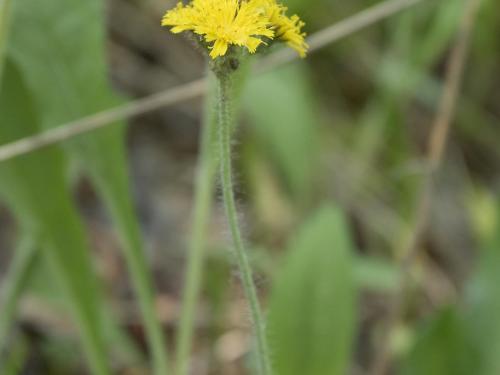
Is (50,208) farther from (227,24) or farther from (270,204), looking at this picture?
(270,204)

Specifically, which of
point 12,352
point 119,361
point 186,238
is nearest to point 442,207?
point 186,238

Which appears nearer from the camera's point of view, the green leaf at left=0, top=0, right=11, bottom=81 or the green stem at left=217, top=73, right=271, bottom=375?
the green stem at left=217, top=73, right=271, bottom=375

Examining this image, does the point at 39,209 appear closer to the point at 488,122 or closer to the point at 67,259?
the point at 67,259

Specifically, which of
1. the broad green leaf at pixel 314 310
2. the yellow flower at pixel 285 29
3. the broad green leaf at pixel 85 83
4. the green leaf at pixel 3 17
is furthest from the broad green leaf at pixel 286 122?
the yellow flower at pixel 285 29

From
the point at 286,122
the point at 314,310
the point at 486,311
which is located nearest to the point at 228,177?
the point at 314,310

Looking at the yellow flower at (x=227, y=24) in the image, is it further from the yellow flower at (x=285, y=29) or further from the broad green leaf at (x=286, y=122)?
the broad green leaf at (x=286, y=122)

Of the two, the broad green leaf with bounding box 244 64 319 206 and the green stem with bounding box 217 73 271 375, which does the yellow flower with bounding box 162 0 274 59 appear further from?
the broad green leaf with bounding box 244 64 319 206

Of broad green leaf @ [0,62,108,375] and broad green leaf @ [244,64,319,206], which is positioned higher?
broad green leaf @ [244,64,319,206]

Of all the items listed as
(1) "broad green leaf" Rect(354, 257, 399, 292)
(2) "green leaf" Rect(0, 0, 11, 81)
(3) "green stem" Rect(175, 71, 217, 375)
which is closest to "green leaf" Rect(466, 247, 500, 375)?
(1) "broad green leaf" Rect(354, 257, 399, 292)
